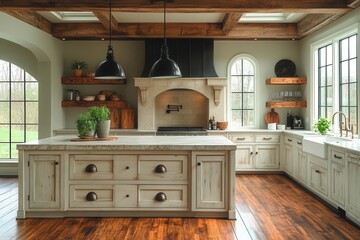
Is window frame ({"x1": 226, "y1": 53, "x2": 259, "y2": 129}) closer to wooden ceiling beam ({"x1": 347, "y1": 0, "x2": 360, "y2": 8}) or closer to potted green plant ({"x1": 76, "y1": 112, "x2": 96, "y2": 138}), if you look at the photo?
wooden ceiling beam ({"x1": 347, "y1": 0, "x2": 360, "y2": 8})

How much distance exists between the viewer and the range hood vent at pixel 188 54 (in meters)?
6.96

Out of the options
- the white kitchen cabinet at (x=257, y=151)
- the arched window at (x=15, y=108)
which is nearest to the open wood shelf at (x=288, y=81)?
the white kitchen cabinet at (x=257, y=151)

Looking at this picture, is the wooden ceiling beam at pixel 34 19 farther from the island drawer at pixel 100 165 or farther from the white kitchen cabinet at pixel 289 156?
the white kitchen cabinet at pixel 289 156

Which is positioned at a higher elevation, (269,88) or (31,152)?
(269,88)

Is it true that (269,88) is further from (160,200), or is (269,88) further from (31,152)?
(31,152)

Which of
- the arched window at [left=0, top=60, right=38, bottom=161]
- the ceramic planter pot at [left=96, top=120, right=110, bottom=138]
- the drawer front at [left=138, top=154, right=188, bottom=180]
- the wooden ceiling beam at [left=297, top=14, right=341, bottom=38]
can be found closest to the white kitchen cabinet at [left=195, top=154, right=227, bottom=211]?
the drawer front at [left=138, top=154, right=188, bottom=180]

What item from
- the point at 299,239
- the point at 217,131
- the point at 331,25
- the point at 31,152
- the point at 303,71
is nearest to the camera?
the point at 299,239

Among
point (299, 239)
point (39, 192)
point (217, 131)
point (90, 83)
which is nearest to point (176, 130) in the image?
point (217, 131)

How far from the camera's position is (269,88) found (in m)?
7.31

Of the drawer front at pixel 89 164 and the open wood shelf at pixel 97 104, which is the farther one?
the open wood shelf at pixel 97 104

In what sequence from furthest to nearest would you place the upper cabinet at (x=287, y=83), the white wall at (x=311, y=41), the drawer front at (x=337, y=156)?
1. the upper cabinet at (x=287, y=83)
2. the white wall at (x=311, y=41)
3. the drawer front at (x=337, y=156)

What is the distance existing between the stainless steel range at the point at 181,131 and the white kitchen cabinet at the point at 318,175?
2069 mm

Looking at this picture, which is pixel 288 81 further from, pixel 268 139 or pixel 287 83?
pixel 268 139

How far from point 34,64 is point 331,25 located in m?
5.48
